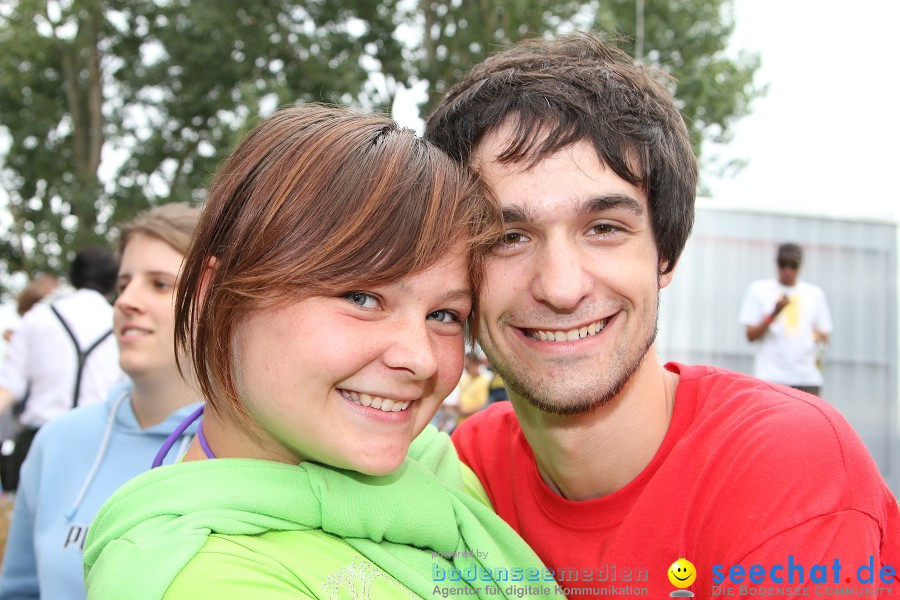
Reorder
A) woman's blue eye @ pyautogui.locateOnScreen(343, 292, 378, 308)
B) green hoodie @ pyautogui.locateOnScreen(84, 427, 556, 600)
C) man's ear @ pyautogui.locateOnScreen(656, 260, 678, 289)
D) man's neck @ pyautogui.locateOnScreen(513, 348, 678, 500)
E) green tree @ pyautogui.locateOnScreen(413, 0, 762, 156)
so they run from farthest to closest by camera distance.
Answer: green tree @ pyautogui.locateOnScreen(413, 0, 762, 156) → man's ear @ pyautogui.locateOnScreen(656, 260, 678, 289) → man's neck @ pyautogui.locateOnScreen(513, 348, 678, 500) → woman's blue eye @ pyautogui.locateOnScreen(343, 292, 378, 308) → green hoodie @ pyautogui.locateOnScreen(84, 427, 556, 600)

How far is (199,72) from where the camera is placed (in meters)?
15.6

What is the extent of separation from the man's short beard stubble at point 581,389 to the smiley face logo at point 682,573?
41 cm

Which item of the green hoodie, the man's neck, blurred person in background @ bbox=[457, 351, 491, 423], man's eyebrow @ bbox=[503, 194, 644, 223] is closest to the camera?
the green hoodie

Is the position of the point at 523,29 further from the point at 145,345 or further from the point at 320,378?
the point at 320,378

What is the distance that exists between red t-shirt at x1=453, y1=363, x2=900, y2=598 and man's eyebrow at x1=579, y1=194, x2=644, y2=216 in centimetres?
51

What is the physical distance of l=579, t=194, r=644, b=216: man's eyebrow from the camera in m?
1.82

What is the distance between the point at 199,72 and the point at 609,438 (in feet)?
50.9

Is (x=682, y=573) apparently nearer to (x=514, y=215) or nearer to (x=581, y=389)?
(x=581, y=389)

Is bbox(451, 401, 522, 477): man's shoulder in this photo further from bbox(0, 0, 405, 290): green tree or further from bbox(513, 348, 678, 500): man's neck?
bbox(0, 0, 405, 290): green tree

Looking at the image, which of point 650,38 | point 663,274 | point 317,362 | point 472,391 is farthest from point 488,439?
point 650,38

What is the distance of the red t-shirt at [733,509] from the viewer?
4.81ft

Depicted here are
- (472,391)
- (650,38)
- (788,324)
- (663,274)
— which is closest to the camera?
(663,274)

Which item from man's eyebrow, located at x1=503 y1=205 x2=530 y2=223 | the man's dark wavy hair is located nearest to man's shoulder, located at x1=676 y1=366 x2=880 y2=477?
the man's dark wavy hair

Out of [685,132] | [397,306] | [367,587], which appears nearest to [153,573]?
[367,587]
